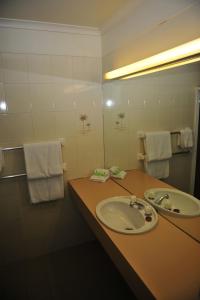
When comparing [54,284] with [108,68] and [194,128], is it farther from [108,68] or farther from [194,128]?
[108,68]

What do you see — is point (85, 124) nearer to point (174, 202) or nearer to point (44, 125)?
point (44, 125)

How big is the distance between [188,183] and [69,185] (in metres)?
1.22

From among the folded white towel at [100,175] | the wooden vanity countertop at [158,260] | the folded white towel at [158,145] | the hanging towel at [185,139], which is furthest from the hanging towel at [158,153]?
the folded white towel at [100,175]

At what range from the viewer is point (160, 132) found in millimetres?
1427

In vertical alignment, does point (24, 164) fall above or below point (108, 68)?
below

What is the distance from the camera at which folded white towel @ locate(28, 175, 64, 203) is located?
189cm

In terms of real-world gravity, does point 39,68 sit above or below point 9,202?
above

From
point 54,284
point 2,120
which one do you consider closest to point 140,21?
point 2,120

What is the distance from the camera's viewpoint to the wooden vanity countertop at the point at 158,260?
0.84 m

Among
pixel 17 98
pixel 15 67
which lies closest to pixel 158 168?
pixel 17 98

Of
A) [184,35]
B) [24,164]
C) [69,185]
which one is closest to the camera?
[184,35]

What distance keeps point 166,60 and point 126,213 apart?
1.12 metres

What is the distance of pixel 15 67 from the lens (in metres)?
1.74

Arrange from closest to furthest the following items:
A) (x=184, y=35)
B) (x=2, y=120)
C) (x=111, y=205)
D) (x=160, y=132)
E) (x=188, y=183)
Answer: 1. (x=184, y=35)
2. (x=188, y=183)
3. (x=160, y=132)
4. (x=111, y=205)
5. (x=2, y=120)
